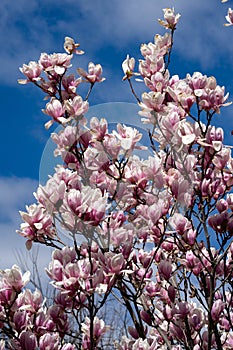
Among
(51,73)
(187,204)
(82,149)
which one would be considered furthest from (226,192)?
(51,73)

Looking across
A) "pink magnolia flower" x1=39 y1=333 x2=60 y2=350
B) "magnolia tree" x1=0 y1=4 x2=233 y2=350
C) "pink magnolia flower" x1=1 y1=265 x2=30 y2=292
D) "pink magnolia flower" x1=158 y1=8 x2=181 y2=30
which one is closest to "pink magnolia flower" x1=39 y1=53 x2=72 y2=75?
"magnolia tree" x1=0 y1=4 x2=233 y2=350

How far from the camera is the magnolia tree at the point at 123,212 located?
184 centimetres

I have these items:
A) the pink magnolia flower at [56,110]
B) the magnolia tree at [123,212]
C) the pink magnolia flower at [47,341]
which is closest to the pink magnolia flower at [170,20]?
the magnolia tree at [123,212]

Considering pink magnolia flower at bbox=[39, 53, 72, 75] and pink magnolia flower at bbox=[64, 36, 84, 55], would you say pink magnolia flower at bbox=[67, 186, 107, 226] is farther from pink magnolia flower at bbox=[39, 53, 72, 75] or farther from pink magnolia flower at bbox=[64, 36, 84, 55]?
pink magnolia flower at bbox=[64, 36, 84, 55]

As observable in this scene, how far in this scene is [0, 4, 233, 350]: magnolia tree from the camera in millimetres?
1843

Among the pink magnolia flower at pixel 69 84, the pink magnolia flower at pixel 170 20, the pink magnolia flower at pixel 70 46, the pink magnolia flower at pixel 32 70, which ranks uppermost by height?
the pink magnolia flower at pixel 170 20

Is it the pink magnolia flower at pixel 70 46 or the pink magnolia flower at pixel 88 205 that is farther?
the pink magnolia flower at pixel 70 46

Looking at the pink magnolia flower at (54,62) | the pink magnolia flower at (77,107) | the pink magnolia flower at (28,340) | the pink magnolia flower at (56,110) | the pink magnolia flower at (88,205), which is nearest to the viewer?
the pink magnolia flower at (88,205)

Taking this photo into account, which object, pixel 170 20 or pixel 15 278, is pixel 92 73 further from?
pixel 15 278

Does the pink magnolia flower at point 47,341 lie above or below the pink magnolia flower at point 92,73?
below

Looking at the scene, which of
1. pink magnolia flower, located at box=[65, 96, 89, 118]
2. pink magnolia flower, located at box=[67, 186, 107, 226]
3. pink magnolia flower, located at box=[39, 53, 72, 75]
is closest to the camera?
pink magnolia flower, located at box=[67, 186, 107, 226]

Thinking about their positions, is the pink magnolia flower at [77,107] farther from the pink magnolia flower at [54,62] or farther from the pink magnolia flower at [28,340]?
the pink magnolia flower at [28,340]

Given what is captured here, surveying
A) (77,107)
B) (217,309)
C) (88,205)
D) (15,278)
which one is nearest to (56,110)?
(77,107)

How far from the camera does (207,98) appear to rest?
214cm
